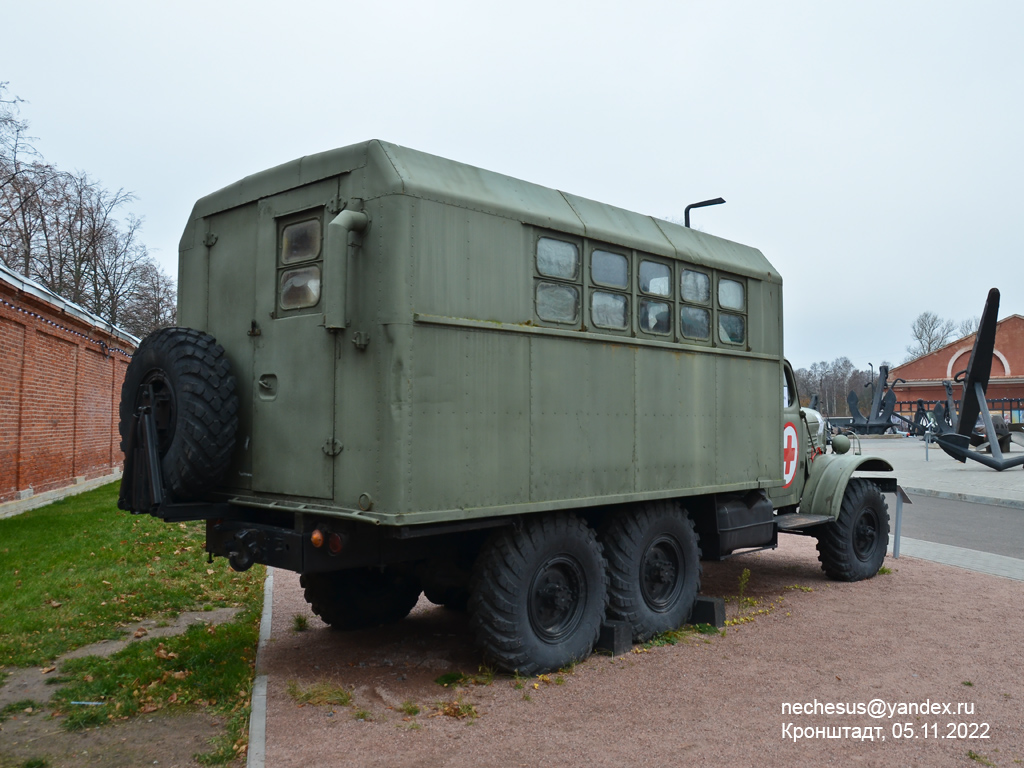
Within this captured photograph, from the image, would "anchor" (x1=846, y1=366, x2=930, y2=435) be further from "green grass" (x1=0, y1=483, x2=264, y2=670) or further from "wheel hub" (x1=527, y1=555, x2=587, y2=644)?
"wheel hub" (x1=527, y1=555, x2=587, y2=644)

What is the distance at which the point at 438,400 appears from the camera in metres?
5.29

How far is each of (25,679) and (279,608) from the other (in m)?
2.46

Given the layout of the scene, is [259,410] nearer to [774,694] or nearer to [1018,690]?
[774,694]

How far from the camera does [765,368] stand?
8.29 meters

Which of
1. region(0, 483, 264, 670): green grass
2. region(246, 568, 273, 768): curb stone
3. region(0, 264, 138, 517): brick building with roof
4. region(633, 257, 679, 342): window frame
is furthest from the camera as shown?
region(0, 264, 138, 517): brick building with roof

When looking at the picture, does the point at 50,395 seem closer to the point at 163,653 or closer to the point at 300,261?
the point at 163,653

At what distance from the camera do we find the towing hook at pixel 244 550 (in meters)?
5.51

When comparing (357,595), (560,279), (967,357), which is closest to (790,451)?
(560,279)

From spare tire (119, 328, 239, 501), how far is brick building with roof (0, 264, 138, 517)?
10.1 meters

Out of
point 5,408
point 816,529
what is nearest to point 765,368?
point 816,529

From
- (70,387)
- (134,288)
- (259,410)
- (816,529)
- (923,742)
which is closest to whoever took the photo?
(923,742)

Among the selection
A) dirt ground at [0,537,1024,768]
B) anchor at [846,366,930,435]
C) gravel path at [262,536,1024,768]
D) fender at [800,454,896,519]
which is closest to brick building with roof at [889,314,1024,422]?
anchor at [846,366,930,435]

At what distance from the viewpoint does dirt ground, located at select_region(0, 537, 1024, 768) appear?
14.9 ft

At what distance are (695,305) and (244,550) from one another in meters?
4.28
